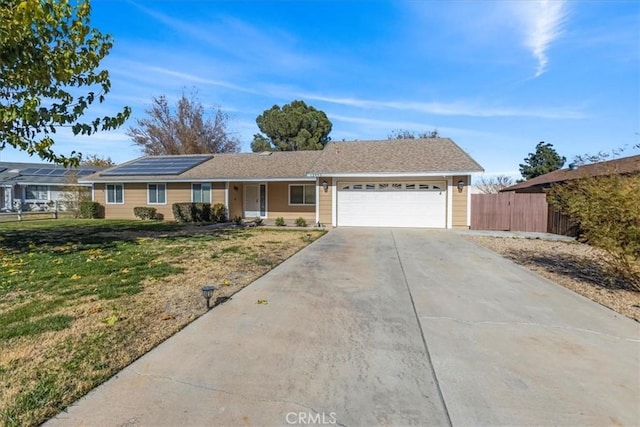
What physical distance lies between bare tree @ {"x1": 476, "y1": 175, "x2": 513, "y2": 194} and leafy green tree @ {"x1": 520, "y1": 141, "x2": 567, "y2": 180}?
2281 mm

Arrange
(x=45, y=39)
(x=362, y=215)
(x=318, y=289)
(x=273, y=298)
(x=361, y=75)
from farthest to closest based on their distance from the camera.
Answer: (x=361, y=75)
(x=362, y=215)
(x=45, y=39)
(x=318, y=289)
(x=273, y=298)

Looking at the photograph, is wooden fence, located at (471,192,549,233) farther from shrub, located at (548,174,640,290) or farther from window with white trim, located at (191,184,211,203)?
window with white trim, located at (191,184,211,203)

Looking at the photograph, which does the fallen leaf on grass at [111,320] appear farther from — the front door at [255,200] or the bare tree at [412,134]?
the bare tree at [412,134]

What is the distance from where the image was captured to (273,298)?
4.93 m

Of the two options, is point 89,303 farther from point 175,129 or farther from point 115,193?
point 175,129

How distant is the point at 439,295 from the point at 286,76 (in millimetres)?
16927

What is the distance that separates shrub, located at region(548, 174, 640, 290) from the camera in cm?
512

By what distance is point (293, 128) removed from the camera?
32312 mm

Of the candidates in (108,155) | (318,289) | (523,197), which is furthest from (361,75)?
(108,155)

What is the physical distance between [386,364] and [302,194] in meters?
15.6

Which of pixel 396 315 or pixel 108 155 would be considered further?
pixel 108 155

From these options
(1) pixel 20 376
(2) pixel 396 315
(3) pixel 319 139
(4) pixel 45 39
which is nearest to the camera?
(1) pixel 20 376

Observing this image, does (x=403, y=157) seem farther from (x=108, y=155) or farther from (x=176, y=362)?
(x=108, y=155)

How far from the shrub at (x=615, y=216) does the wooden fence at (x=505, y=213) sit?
384 inches
